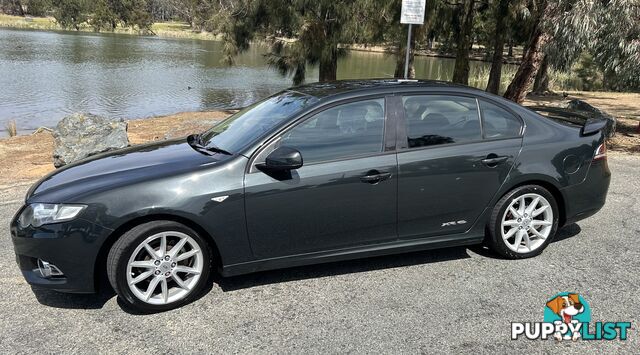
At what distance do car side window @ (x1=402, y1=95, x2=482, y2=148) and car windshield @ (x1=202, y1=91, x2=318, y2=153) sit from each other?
0.81m

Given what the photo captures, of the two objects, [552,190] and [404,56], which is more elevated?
[404,56]

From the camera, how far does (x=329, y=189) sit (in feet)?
12.2

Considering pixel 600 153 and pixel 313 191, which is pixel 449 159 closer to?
pixel 313 191

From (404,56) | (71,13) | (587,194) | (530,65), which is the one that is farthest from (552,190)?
(71,13)

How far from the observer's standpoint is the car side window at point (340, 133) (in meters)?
3.79

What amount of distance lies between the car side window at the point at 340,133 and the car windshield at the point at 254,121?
0.61ft

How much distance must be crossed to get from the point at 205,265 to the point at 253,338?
0.68m

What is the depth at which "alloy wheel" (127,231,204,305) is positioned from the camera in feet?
11.4

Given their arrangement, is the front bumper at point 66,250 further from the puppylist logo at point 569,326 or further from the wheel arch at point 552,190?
the wheel arch at point 552,190

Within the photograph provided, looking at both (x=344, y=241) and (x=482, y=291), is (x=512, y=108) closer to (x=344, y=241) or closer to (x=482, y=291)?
(x=482, y=291)

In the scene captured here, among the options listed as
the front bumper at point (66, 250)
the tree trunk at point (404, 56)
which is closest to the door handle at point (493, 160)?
the front bumper at point (66, 250)

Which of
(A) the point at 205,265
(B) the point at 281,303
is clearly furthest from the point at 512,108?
(A) the point at 205,265

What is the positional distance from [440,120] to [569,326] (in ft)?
5.93

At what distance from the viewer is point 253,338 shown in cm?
326
